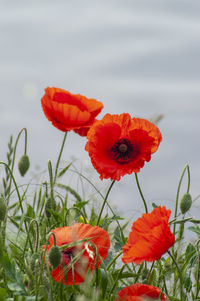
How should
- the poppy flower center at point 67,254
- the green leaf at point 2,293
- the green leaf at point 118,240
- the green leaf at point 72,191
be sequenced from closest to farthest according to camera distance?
the green leaf at point 2,293 < the poppy flower center at point 67,254 < the green leaf at point 118,240 < the green leaf at point 72,191

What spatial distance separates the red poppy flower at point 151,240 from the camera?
3.37 ft

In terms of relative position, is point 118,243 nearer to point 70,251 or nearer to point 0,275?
point 70,251

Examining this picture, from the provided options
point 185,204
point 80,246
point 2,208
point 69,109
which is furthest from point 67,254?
point 69,109

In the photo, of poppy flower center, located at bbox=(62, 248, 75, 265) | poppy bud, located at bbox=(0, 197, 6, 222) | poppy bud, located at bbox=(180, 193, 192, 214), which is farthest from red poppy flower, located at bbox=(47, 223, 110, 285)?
poppy bud, located at bbox=(180, 193, 192, 214)

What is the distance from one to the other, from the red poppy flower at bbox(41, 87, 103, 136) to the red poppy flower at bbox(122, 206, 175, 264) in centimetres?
49

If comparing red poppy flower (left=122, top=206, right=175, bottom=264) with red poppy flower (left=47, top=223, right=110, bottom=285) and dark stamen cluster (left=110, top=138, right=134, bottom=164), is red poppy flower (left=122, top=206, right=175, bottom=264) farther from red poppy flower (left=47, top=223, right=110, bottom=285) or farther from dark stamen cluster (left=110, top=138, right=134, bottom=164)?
dark stamen cluster (left=110, top=138, right=134, bottom=164)

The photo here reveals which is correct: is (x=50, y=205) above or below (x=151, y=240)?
above

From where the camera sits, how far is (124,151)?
1.39 m

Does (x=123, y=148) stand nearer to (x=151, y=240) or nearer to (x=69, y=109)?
(x=69, y=109)

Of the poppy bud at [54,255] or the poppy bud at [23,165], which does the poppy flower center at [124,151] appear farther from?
the poppy bud at [54,255]

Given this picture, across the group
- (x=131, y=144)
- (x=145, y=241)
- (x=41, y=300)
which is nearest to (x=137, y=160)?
(x=131, y=144)

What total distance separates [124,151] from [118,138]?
40 mm

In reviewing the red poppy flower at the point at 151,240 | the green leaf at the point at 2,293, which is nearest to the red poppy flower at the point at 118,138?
the red poppy flower at the point at 151,240

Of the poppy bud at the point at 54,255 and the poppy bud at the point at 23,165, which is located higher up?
the poppy bud at the point at 23,165
